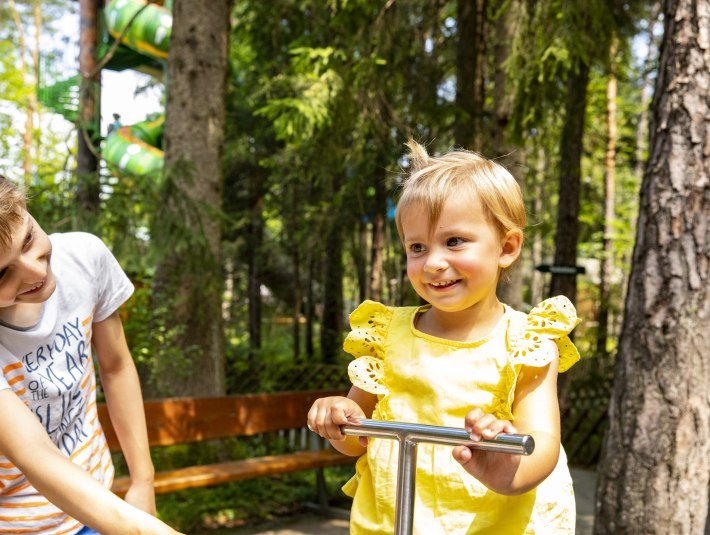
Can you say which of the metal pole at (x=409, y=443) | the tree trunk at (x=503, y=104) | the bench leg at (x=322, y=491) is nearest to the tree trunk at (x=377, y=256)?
the tree trunk at (x=503, y=104)

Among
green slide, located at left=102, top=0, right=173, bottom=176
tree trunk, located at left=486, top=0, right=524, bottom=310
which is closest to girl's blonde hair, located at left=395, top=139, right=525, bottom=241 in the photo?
tree trunk, located at left=486, top=0, right=524, bottom=310

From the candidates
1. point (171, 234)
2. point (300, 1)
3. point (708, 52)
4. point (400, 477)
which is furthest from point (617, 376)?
point (300, 1)

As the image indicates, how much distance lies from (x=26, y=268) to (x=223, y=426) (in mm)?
4802

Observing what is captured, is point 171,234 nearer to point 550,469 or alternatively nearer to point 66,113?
point 66,113

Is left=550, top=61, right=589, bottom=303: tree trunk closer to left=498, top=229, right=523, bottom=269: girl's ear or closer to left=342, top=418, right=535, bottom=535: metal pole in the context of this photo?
left=498, top=229, right=523, bottom=269: girl's ear

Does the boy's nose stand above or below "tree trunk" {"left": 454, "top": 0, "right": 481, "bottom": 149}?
below

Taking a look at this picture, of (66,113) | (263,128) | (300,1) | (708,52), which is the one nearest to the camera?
(708,52)

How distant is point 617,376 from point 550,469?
8.79 ft

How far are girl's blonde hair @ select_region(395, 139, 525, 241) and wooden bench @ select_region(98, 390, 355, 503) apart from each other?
3.64 meters

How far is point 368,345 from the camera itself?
6.63 feet

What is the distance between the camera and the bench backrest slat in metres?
5.77

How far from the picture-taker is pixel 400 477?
150 centimetres

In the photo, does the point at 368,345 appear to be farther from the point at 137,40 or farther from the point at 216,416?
the point at 137,40

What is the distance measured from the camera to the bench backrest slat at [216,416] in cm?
577
